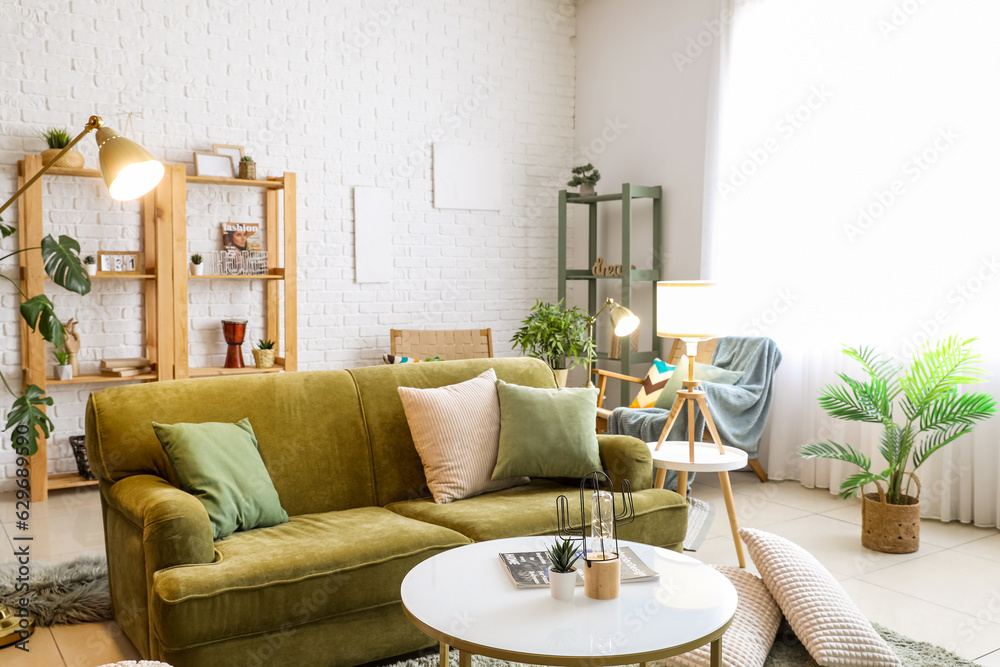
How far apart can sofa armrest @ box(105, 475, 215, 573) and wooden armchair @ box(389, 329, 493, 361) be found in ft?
10.0

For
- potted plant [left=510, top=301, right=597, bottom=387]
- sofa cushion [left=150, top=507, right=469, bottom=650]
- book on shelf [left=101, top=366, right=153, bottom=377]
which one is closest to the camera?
sofa cushion [left=150, top=507, right=469, bottom=650]

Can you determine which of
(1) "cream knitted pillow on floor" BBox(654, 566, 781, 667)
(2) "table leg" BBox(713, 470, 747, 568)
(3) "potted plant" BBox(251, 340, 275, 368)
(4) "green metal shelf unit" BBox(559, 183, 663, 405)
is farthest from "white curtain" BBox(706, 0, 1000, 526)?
(3) "potted plant" BBox(251, 340, 275, 368)

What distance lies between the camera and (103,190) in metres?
4.68

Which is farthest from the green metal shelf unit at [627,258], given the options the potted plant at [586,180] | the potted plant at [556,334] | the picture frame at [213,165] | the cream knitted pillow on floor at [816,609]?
the cream knitted pillow on floor at [816,609]

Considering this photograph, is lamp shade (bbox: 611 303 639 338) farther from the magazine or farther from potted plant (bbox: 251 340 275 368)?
the magazine

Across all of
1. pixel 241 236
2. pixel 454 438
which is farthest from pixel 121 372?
pixel 454 438

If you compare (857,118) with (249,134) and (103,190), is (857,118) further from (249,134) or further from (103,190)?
(103,190)

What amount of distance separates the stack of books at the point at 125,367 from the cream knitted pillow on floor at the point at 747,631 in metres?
3.35

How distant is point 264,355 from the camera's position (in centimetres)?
487

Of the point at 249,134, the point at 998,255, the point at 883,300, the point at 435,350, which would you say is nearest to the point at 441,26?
the point at 249,134

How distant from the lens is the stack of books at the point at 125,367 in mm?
4516

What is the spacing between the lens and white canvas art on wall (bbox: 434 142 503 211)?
18.8ft

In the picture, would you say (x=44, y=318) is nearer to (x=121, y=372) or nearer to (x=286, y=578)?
(x=121, y=372)

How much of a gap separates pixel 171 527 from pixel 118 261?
9.72 ft
